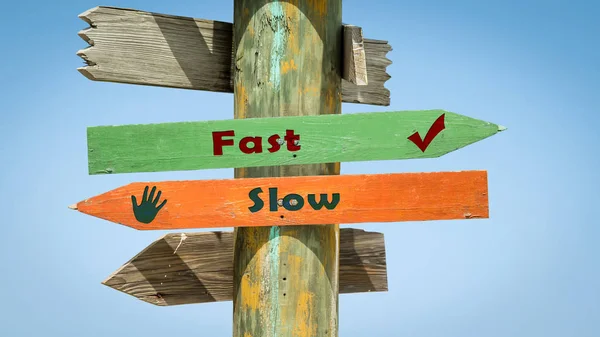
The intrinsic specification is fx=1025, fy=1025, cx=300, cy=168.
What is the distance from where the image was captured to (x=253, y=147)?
3588mm

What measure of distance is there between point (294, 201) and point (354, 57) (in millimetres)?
601

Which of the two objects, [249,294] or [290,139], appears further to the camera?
[249,294]

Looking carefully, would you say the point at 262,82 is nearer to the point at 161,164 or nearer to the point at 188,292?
the point at 161,164

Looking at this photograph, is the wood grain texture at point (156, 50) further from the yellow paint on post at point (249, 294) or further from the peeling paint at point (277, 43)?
the yellow paint on post at point (249, 294)

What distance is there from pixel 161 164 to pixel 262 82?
49 centimetres

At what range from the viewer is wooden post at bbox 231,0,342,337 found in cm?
372

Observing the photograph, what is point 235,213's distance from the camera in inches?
140

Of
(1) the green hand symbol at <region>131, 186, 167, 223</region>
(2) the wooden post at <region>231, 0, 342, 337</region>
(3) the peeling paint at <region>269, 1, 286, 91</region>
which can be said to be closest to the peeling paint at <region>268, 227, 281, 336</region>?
(2) the wooden post at <region>231, 0, 342, 337</region>

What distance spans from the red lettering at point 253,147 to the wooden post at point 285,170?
0.53 feet

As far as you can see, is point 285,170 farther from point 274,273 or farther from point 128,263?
point 128,263

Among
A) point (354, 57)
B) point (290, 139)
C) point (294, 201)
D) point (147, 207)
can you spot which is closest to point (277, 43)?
point (354, 57)

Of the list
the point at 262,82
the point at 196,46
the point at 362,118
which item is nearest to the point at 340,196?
the point at 362,118

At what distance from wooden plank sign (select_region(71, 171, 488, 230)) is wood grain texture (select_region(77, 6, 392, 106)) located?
489 mm

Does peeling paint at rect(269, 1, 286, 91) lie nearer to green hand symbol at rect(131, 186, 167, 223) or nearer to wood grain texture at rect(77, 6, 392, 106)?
wood grain texture at rect(77, 6, 392, 106)
